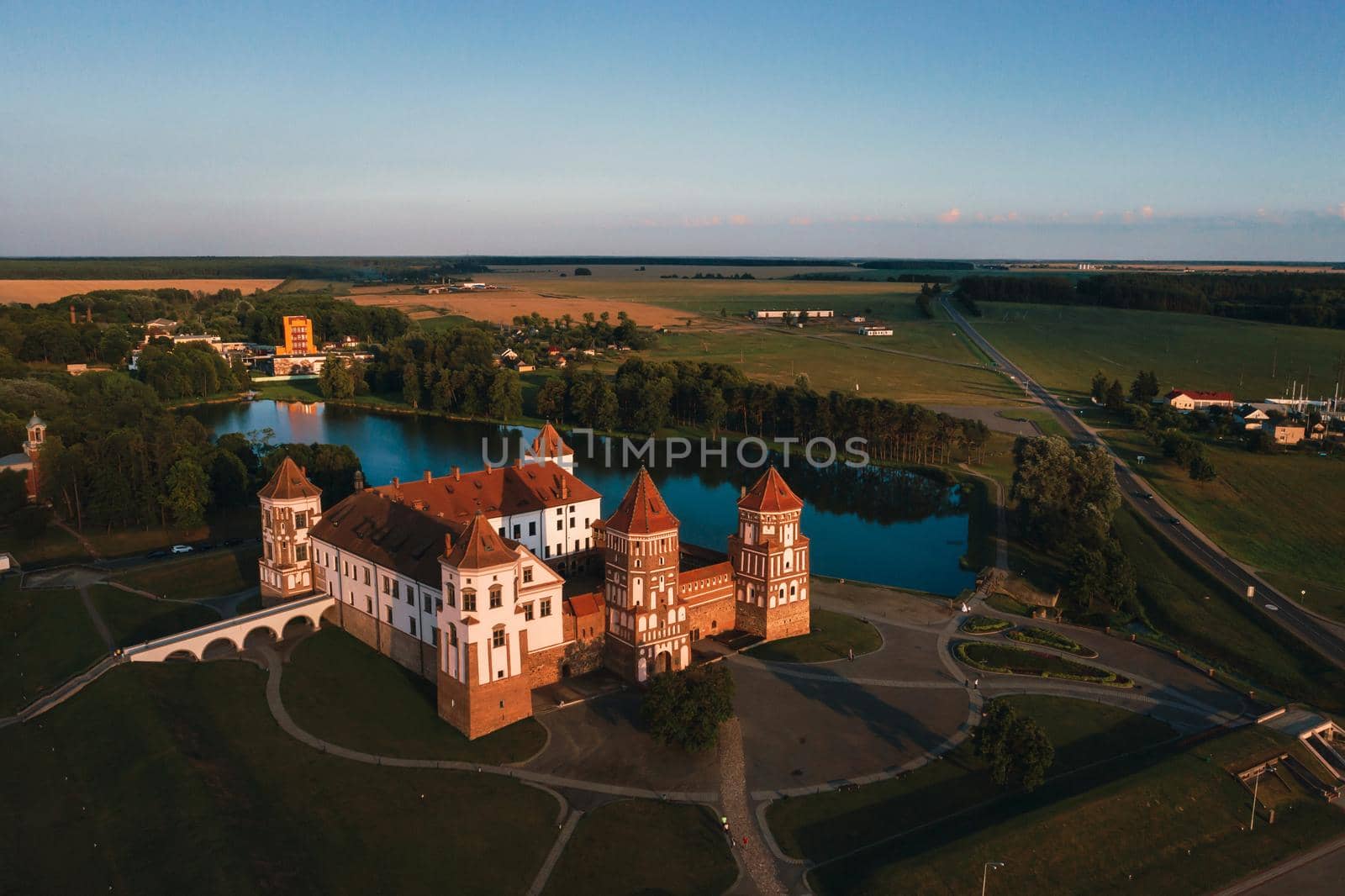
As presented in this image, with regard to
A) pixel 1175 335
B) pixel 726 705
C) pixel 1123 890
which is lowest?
pixel 1123 890

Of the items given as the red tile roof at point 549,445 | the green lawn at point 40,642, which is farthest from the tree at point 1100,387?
the green lawn at point 40,642

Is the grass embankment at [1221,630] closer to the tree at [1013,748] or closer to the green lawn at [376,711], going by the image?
the tree at [1013,748]

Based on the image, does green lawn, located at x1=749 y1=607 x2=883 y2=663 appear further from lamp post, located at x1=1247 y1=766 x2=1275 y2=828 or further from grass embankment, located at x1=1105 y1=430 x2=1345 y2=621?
grass embankment, located at x1=1105 y1=430 x2=1345 y2=621

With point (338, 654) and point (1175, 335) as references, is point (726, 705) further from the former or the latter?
point (1175, 335)

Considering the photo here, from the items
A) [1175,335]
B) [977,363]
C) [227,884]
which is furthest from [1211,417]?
[227,884]

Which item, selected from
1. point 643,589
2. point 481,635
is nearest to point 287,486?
point 481,635
